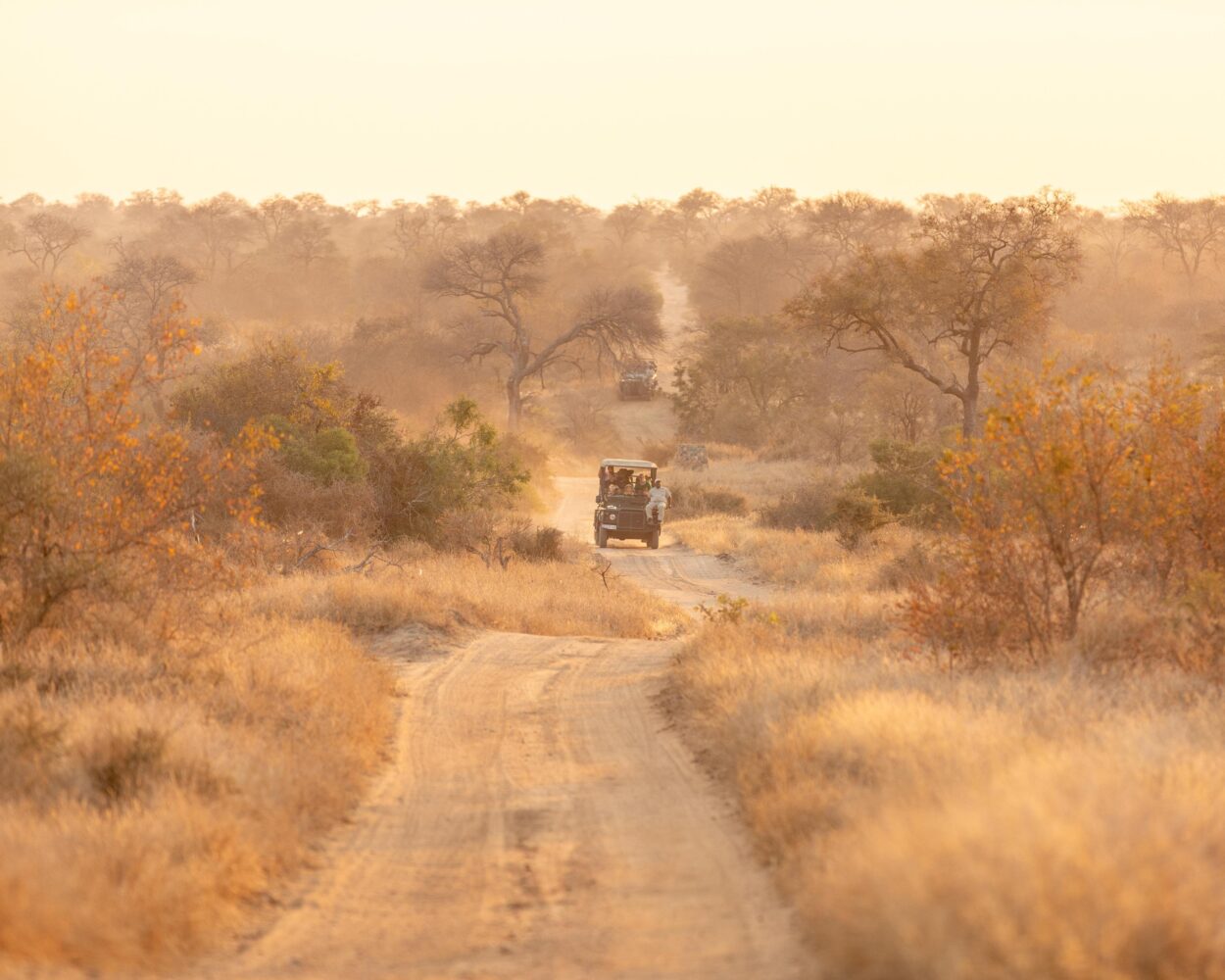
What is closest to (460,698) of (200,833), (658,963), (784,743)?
(784,743)

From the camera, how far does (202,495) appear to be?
41.0 feet

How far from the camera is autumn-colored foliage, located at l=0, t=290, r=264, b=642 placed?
1133 cm

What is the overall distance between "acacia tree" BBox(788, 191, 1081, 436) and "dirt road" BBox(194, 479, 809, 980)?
2998 cm

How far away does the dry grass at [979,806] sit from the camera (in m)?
4.97

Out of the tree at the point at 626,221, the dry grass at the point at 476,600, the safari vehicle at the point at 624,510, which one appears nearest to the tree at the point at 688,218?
the tree at the point at 626,221

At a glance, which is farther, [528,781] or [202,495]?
[202,495]

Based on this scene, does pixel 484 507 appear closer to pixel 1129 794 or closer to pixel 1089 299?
pixel 1129 794

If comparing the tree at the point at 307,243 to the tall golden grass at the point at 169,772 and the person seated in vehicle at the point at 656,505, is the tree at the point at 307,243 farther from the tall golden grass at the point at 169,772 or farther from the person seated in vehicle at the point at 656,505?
the tall golden grass at the point at 169,772

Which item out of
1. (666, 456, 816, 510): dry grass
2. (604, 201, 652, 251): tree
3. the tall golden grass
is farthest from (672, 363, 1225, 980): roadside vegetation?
(604, 201, 652, 251): tree

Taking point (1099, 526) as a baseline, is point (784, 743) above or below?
below

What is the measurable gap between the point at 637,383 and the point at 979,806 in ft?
207

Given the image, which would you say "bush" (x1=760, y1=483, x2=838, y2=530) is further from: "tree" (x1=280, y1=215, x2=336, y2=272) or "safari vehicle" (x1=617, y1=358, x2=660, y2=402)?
"tree" (x1=280, y1=215, x2=336, y2=272)

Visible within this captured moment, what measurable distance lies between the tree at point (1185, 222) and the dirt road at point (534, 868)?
277 feet

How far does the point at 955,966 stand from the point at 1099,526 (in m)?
7.95
